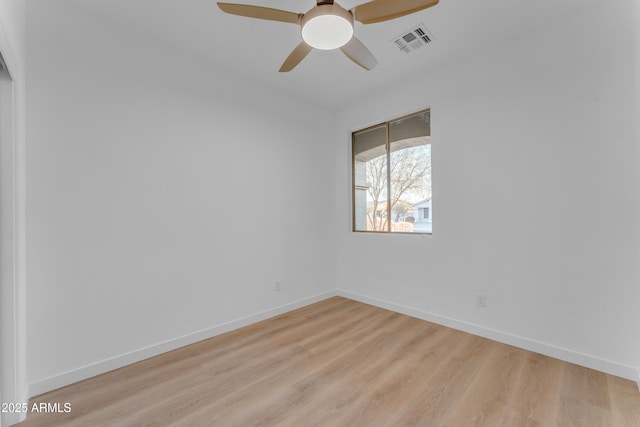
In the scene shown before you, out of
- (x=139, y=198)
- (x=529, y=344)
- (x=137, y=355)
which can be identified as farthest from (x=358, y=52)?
(x=137, y=355)

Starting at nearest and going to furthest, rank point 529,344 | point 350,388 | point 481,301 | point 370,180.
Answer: point 350,388
point 529,344
point 481,301
point 370,180

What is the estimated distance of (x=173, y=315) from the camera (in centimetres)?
247

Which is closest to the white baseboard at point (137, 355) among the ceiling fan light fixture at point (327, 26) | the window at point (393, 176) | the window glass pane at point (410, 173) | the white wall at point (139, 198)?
the white wall at point (139, 198)

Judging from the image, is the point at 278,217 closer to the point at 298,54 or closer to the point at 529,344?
the point at 298,54

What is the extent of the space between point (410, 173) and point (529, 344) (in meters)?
2.05

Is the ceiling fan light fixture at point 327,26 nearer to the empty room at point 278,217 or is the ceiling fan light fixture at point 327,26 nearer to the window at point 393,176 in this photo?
the empty room at point 278,217

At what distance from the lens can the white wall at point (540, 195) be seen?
199 cm

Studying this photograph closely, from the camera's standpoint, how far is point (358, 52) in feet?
6.45

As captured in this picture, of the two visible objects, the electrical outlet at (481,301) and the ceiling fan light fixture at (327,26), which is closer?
the ceiling fan light fixture at (327,26)

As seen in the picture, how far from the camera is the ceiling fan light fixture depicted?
153 cm

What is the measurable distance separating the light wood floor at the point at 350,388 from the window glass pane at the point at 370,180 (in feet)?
5.31

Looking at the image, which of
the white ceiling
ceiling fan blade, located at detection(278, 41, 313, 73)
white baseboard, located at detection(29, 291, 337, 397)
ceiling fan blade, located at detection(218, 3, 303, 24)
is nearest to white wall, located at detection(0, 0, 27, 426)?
white baseboard, located at detection(29, 291, 337, 397)

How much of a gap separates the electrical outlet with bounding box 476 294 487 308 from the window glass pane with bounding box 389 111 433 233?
32.7 inches

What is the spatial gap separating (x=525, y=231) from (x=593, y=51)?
58.1 inches
